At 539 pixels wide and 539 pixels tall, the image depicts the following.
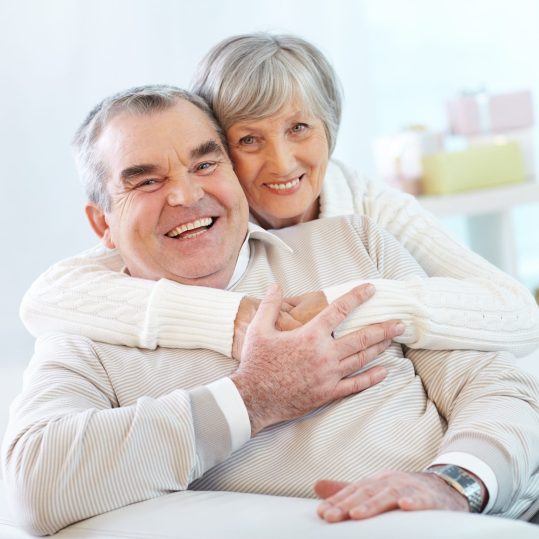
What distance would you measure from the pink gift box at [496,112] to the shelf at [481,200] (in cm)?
34

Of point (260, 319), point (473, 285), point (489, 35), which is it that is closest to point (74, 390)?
point (260, 319)

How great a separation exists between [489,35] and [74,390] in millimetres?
3810

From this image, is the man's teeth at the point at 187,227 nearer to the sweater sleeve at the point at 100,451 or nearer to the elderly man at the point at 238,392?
the elderly man at the point at 238,392

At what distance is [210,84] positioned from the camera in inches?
76.0

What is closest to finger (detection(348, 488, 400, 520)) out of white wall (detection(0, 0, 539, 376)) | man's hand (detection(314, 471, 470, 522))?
man's hand (detection(314, 471, 470, 522))

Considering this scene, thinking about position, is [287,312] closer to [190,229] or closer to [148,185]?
[190,229]

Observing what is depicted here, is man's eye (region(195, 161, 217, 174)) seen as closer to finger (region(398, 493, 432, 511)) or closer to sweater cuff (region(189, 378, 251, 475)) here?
sweater cuff (region(189, 378, 251, 475))

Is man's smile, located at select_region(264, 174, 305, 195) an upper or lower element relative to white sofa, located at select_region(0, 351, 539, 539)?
upper

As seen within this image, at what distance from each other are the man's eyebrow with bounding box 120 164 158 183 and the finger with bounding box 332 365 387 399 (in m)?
0.51

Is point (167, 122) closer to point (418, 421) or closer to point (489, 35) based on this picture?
point (418, 421)

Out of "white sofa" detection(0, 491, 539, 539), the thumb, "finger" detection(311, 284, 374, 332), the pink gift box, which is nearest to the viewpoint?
"white sofa" detection(0, 491, 539, 539)

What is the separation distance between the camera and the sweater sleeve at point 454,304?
1597 mm

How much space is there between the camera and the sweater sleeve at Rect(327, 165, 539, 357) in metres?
1.60

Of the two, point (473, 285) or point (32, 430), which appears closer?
point (32, 430)
